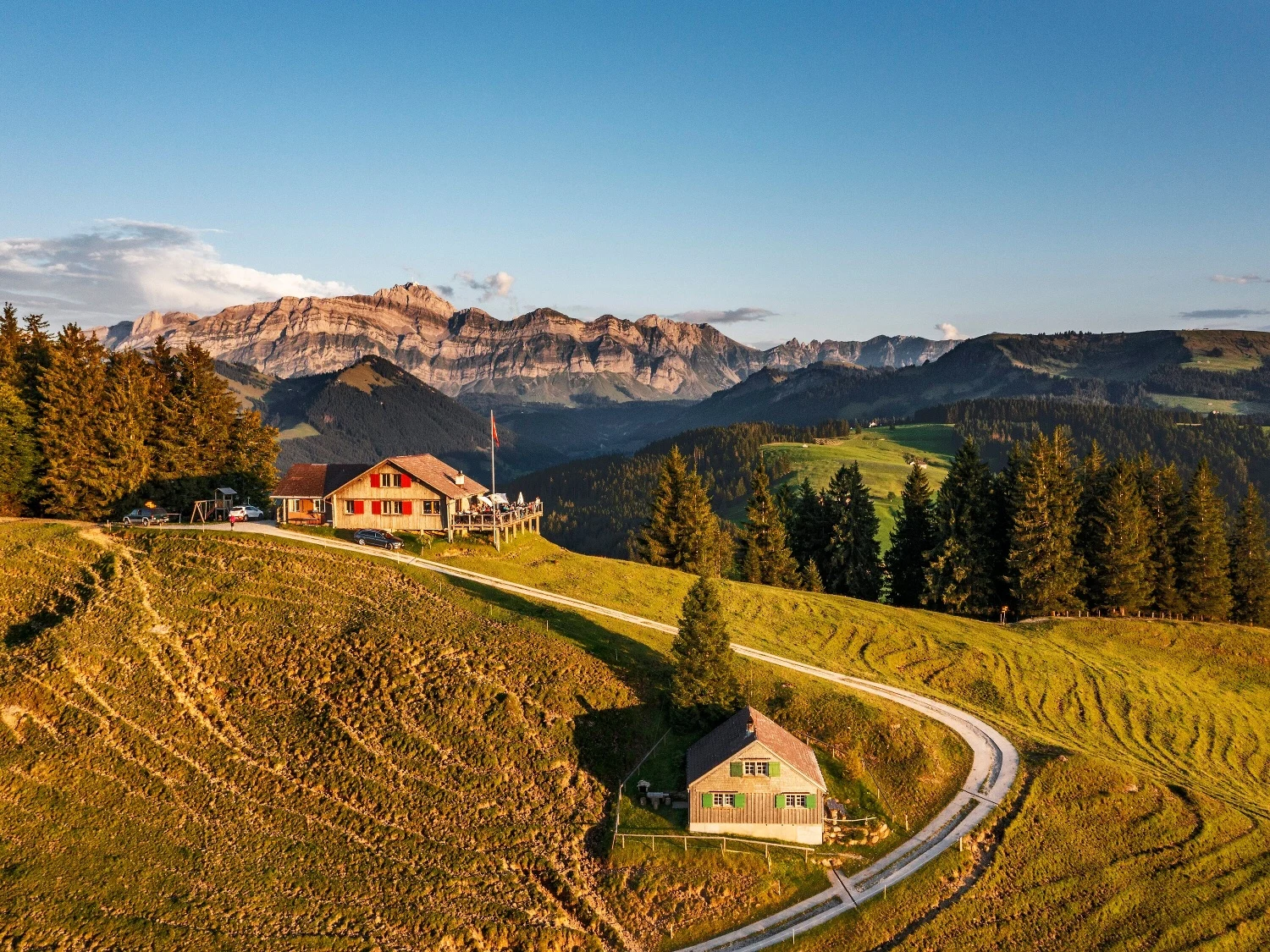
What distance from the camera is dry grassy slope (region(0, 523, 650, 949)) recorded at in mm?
36500

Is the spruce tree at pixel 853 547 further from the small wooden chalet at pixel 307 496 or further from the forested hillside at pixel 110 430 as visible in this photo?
the forested hillside at pixel 110 430

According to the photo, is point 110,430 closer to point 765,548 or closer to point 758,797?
point 758,797

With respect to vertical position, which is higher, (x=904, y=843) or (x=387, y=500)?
(x=387, y=500)

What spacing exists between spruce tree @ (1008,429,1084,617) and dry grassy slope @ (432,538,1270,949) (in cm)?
392

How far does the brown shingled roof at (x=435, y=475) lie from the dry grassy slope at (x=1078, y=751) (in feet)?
21.9

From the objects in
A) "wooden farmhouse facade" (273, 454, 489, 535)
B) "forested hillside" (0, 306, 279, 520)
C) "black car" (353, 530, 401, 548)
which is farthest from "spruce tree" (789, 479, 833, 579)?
"forested hillside" (0, 306, 279, 520)

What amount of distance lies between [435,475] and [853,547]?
173 ft

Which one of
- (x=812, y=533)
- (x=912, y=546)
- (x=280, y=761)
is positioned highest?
(x=912, y=546)

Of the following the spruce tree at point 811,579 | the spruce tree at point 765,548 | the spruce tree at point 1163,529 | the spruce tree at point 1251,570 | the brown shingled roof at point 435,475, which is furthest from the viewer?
the spruce tree at point 765,548

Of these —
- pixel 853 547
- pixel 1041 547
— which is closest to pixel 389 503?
pixel 853 547

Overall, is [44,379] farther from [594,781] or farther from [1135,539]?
[1135,539]

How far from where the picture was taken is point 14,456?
7325cm

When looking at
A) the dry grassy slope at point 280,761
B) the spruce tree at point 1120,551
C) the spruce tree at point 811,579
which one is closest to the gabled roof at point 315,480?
the dry grassy slope at point 280,761

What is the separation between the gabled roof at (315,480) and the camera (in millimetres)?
75062
